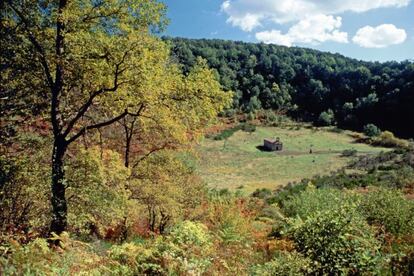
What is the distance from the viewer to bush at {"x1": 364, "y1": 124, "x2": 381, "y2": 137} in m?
100

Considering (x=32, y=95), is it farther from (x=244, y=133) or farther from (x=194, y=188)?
(x=244, y=133)

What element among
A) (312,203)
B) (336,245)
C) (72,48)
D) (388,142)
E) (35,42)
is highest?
(35,42)

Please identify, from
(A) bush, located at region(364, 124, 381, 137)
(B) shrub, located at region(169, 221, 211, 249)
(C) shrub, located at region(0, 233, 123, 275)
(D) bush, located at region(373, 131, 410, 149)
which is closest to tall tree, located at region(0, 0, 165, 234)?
(C) shrub, located at region(0, 233, 123, 275)

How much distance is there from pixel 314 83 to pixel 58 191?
140901mm

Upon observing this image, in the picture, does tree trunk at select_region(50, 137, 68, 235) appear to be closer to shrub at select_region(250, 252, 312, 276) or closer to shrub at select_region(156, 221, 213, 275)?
shrub at select_region(156, 221, 213, 275)

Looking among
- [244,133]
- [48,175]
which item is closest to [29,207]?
[48,175]

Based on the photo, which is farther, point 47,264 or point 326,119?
point 326,119

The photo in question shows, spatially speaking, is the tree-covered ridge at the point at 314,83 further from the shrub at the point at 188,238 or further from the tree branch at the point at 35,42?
the shrub at the point at 188,238

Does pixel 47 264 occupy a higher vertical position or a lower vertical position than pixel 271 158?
higher

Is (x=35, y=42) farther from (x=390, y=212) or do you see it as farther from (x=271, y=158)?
(x=271, y=158)

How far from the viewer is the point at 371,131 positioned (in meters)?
101

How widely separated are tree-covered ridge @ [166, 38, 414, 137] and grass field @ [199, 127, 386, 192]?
15.9 meters

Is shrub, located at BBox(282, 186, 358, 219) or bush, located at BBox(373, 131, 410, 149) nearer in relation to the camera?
shrub, located at BBox(282, 186, 358, 219)

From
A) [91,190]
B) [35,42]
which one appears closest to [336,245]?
[91,190]
